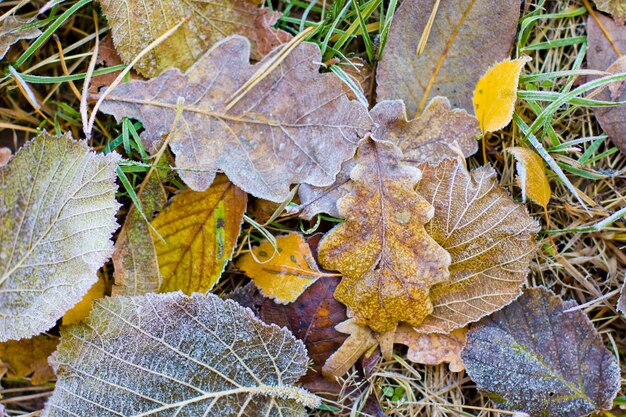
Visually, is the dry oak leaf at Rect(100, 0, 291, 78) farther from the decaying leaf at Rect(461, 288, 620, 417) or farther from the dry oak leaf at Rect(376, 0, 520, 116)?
the decaying leaf at Rect(461, 288, 620, 417)

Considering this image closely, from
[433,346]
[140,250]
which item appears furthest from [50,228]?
[433,346]

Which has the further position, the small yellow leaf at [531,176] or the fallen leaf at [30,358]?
the fallen leaf at [30,358]

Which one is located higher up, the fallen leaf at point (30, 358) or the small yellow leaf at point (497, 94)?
the small yellow leaf at point (497, 94)

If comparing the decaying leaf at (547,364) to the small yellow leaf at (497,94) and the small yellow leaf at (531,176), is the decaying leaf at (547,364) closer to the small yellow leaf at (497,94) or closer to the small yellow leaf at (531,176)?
the small yellow leaf at (531,176)

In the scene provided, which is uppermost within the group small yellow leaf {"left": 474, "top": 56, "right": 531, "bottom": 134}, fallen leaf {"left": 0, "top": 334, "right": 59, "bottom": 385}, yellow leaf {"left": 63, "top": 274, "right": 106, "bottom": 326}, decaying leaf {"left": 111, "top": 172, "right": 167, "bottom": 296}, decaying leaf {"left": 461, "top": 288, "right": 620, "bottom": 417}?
small yellow leaf {"left": 474, "top": 56, "right": 531, "bottom": 134}

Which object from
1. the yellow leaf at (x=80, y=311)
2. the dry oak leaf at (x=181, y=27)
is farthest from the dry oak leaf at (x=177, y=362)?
the dry oak leaf at (x=181, y=27)

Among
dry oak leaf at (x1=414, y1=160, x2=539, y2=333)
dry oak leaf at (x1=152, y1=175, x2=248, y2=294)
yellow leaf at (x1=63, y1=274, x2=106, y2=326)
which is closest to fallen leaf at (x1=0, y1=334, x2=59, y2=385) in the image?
yellow leaf at (x1=63, y1=274, x2=106, y2=326)

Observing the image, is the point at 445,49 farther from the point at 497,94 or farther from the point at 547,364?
the point at 547,364
